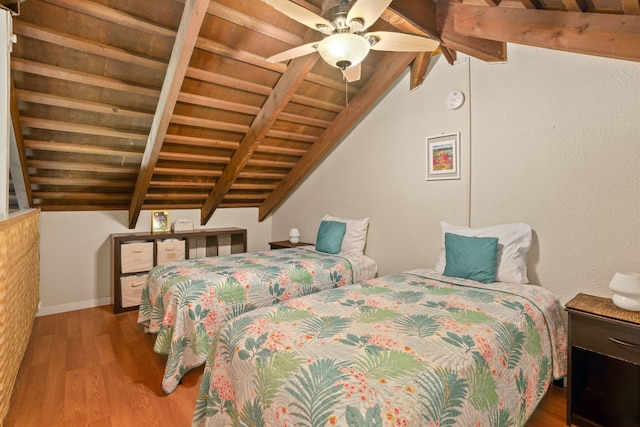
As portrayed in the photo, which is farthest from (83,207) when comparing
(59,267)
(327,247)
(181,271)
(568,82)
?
(568,82)

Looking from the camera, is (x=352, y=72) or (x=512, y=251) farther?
(x=512, y=251)

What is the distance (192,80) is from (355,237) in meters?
2.08

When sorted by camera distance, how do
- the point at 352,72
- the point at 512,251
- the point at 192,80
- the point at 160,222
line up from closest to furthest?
the point at 352,72 → the point at 512,251 → the point at 192,80 → the point at 160,222

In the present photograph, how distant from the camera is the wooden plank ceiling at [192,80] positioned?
1901 mm

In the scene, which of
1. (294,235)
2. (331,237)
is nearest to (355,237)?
(331,237)

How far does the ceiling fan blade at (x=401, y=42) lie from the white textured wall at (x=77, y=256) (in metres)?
3.29

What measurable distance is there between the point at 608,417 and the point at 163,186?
4.01 metres

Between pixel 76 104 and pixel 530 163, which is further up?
pixel 76 104

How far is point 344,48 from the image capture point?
5.34ft

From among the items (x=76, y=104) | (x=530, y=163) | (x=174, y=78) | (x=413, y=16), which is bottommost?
(x=530, y=163)

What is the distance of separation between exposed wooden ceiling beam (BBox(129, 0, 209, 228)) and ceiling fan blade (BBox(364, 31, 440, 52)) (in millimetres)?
984

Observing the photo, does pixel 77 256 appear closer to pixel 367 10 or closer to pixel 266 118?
pixel 266 118

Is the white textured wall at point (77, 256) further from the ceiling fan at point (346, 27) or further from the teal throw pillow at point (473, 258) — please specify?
the teal throw pillow at point (473, 258)

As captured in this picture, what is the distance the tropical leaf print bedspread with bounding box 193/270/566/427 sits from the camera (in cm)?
104
